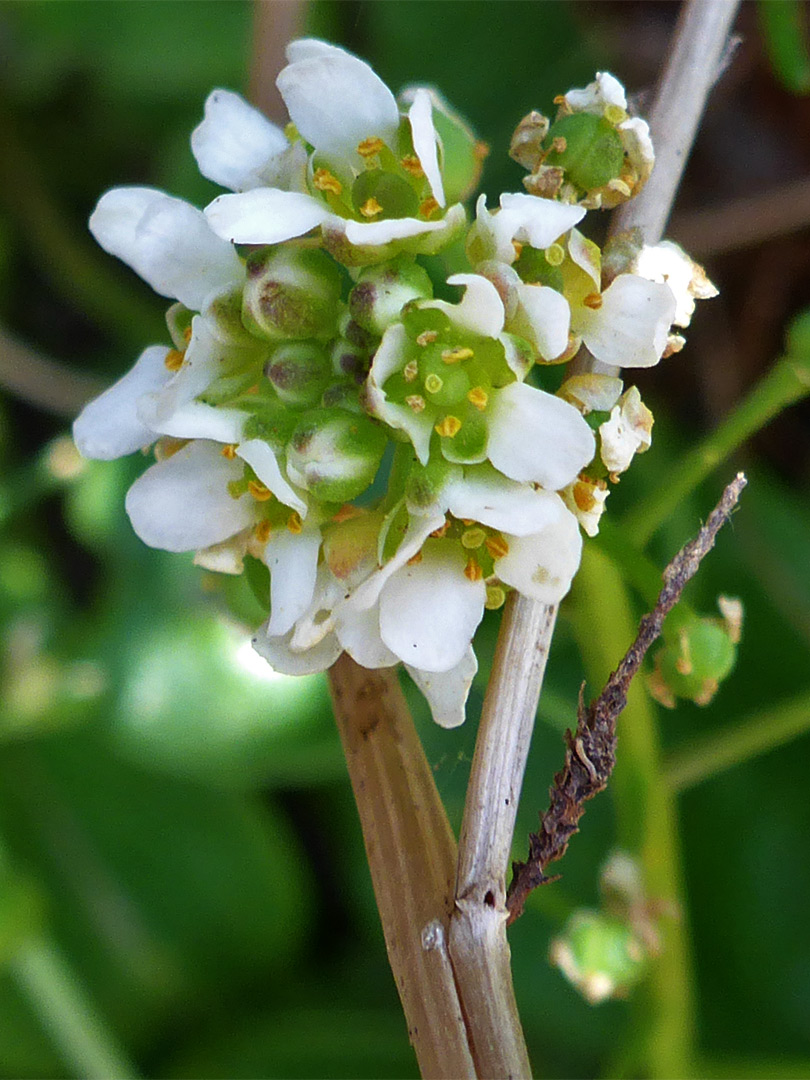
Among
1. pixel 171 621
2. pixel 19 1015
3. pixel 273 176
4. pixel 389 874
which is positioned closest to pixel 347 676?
pixel 389 874

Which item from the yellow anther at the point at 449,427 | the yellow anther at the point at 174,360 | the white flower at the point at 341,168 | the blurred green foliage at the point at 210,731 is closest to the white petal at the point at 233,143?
the white flower at the point at 341,168

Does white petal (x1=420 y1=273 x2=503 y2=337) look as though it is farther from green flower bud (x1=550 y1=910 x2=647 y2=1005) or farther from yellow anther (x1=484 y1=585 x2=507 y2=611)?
green flower bud (x1=550 y1=910 x2=647 y2=1005)

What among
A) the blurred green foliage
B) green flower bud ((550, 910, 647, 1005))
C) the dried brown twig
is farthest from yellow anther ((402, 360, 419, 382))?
the blurred green foliage

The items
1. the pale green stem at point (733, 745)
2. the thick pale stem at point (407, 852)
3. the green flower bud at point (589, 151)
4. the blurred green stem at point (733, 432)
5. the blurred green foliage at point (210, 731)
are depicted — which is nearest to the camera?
the thick pale stem at point (407, 852)

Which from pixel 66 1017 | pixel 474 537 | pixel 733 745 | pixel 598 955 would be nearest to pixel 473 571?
pixel 474 537

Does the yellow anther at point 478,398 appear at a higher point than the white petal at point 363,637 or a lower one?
higher

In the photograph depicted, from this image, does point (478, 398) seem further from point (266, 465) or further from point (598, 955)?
point (598, 955)

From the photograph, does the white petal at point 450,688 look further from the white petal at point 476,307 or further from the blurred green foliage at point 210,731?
the blurred green foliage at point 210,731
